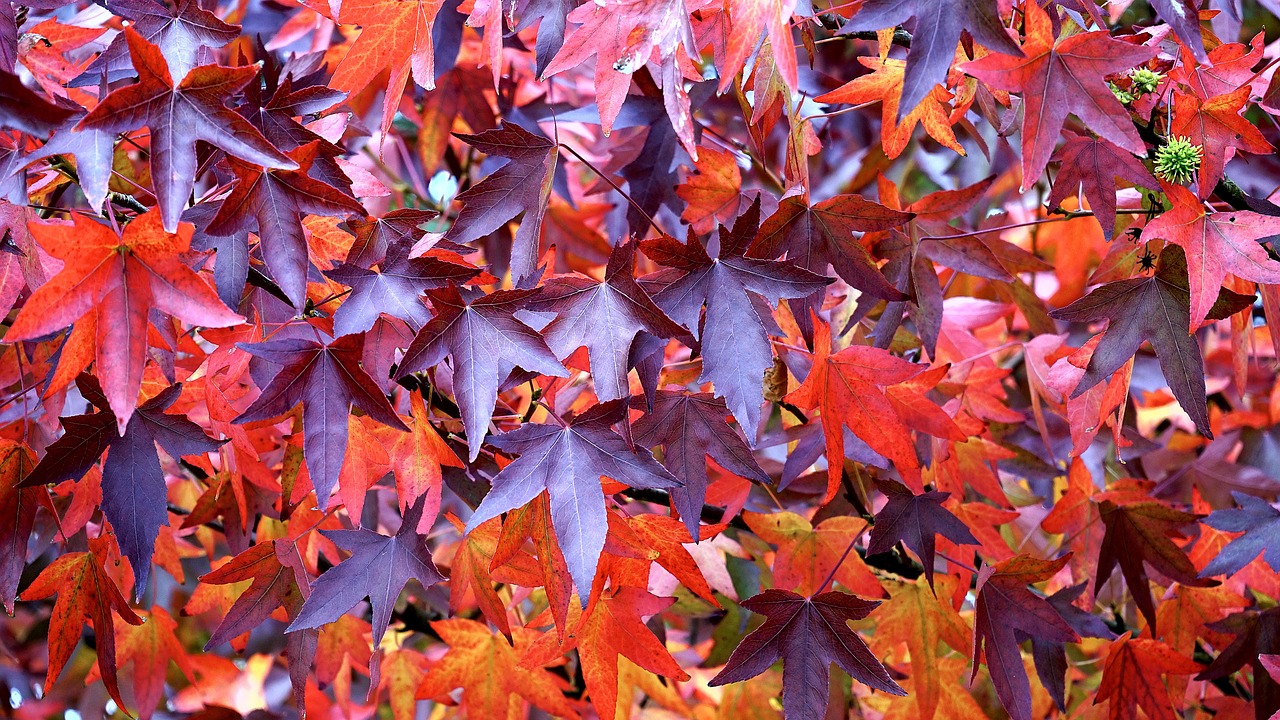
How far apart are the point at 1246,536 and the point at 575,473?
939 mm

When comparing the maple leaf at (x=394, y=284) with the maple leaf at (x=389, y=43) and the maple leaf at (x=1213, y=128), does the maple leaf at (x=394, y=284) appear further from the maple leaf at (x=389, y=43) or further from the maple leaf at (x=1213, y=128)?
the maple leaf at (x=1213, y=128)

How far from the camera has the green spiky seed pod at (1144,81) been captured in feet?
3.57

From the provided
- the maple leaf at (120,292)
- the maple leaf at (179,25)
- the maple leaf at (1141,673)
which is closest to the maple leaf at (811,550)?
the maple leaf at (1141,673)

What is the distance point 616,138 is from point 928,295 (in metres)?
0.80

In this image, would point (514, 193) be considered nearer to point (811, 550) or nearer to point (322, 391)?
point (322, 391)

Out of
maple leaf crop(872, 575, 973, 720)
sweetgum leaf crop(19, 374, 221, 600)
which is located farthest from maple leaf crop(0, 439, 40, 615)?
maple leaf crop(872, 575, 973, 720)

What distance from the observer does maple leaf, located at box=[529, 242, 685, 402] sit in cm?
92

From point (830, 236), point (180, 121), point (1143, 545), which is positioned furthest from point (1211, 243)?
point (180, 121)

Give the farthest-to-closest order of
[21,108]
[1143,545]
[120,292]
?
[1143,545] → [120,292] → [21,108]

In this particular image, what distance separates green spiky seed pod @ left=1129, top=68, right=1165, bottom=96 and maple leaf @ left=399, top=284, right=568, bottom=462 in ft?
2.49

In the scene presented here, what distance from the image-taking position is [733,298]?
95 cm

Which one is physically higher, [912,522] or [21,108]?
[21,108]

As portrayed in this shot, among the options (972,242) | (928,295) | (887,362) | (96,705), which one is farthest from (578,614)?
(96,705)

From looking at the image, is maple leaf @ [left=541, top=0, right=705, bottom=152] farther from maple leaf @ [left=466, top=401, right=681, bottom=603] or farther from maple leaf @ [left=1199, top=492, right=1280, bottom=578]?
maple leaf @ [left=1199, top=492, right=1280, bottom=578]
